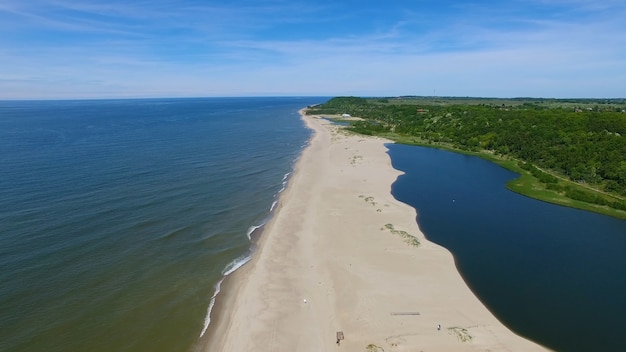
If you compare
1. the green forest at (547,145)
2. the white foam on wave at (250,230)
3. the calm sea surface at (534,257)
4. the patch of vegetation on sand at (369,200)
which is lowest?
the calm sea surface at (534,257)

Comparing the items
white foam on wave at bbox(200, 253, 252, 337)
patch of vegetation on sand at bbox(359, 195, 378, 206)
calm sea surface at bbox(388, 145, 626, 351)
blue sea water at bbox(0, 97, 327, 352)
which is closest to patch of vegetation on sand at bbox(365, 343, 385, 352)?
calm sea surface at bbox(388, 145, 626, 351)

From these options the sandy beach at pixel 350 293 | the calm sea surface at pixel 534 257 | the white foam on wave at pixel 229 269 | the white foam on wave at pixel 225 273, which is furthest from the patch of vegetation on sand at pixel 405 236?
the white foam on wave at pixel 225 273

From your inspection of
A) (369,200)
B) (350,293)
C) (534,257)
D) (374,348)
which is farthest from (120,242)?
(534,257)

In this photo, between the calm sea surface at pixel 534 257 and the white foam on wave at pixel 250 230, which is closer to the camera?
the calm sea surface at pixel 534 257

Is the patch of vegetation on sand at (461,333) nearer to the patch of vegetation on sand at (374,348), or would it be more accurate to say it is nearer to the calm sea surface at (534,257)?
the calm sea surface at (534,257)

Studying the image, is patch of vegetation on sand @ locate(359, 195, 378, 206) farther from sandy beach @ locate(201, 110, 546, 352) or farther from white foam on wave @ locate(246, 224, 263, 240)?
white foam on wave @ locate(246, 224, 263, 240)

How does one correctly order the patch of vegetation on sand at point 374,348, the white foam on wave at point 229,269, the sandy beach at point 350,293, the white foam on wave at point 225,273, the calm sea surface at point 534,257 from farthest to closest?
the calm sea surface at point 534,257 → the white foam on wave at point 229,269 → the white foam on wave at point 225,273 → the sandy beach at point 350,293 → the patch of vegetation on sand at point 374,348

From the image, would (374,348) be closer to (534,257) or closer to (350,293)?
(350,293)
